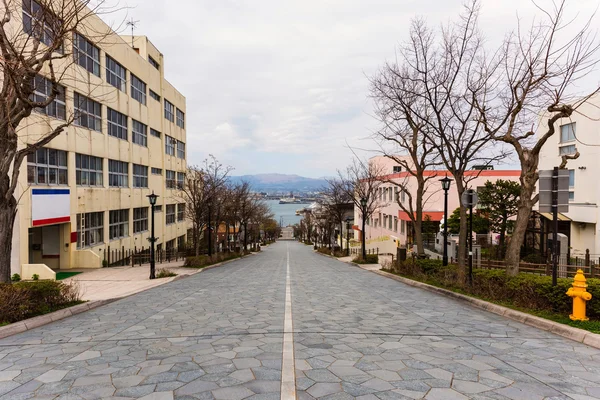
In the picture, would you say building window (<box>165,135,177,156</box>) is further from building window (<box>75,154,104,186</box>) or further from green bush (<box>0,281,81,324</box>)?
green bush (<box>0,281,81,324</box>)

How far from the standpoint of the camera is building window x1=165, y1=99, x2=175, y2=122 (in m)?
39.3

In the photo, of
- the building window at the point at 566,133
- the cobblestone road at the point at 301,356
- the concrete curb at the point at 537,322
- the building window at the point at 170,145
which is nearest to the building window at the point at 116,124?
the building window at the point at 170,145

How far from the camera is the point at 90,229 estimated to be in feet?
76.2

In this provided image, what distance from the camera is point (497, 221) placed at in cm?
2628

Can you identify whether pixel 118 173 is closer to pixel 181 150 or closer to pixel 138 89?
pixel 138 89

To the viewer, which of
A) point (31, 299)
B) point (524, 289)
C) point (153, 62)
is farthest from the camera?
point (153, 62)

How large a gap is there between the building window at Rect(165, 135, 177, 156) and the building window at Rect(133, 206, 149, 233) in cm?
864

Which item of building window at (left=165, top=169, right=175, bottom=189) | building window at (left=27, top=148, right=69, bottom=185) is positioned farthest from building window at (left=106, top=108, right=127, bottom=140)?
building window at (left=165, top=169, right=175, bottom=189)

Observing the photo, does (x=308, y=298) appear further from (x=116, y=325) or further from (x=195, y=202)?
(x=195, y=202)

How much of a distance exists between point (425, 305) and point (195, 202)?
21400 millimetres

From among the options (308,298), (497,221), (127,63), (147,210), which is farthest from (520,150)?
(147,210)

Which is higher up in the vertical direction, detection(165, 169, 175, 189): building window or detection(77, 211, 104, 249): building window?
detection(165, 169, 175, 189): building window

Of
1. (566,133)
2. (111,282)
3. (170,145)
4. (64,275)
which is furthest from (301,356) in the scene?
(170,145)

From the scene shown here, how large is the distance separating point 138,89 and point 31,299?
2698 centimetres
